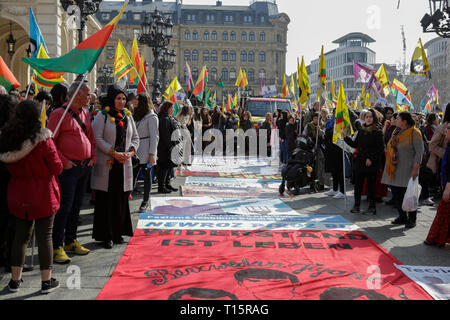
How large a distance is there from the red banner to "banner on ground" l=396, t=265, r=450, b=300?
9 cm

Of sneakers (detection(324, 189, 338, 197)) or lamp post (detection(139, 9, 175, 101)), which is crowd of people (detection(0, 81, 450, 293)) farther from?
lamp post (detection(139, 9, 175, 101))

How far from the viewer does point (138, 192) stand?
951cm

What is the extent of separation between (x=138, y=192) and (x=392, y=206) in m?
4.84

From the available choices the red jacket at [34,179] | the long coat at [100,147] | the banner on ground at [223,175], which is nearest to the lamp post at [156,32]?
the banner on ground at [223,175]

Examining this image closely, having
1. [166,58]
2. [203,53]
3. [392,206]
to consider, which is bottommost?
[392,206]

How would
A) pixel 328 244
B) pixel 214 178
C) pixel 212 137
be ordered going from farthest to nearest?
pixel 212 137 < pixel 214 178 < pixel 328 244

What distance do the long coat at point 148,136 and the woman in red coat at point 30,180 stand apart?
3097 mm

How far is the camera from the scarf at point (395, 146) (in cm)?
725

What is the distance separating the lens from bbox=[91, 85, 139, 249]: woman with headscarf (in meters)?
5.66

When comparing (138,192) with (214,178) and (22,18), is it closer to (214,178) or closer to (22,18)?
(214,178)

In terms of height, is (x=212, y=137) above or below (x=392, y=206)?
above

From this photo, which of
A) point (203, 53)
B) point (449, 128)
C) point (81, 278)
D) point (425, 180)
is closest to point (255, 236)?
point (81, 278)

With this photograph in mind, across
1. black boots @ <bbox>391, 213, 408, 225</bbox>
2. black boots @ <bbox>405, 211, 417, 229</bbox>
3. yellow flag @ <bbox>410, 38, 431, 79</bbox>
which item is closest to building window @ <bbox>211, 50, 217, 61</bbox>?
yellow flag @ <bbox>410, 38, 431, 79</bbox>

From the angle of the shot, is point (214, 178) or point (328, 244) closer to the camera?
point (328, 244)
